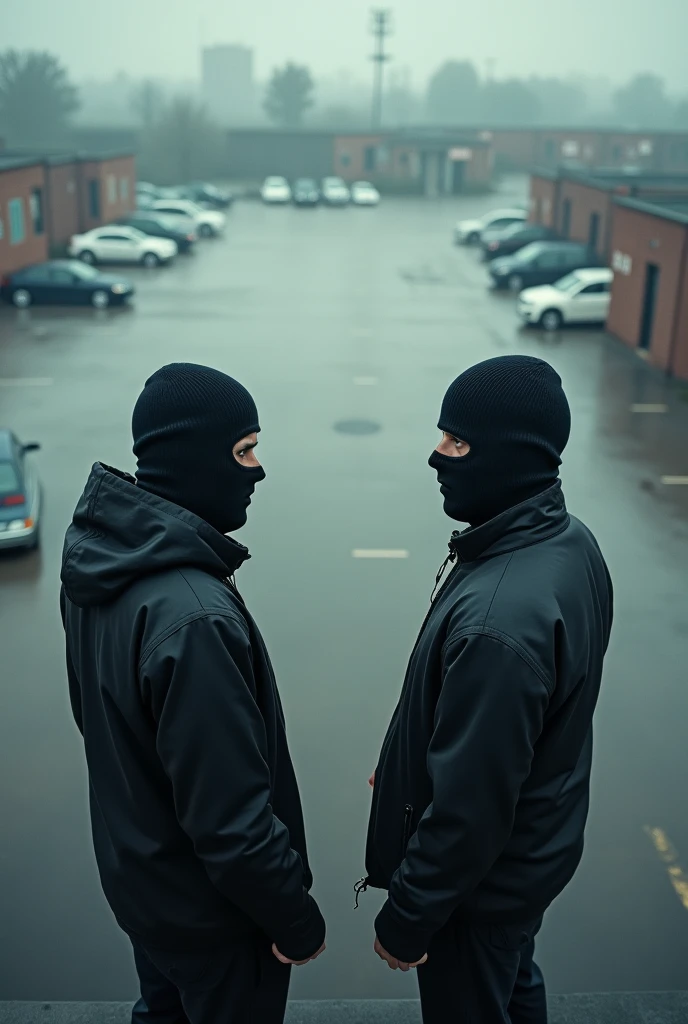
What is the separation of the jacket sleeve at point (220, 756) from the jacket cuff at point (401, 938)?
1.26 feet

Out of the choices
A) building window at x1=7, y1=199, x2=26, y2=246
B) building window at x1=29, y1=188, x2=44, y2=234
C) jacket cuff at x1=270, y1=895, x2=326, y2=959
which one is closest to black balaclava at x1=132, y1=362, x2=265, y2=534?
jacket cuff at x1=270, y1=895, x2=326, y2=959

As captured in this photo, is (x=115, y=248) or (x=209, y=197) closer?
(x=115, y=248)

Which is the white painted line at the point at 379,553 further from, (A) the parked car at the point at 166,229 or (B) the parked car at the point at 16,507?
(A) the parked car at the point at 166,229

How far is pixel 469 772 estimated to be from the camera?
2.82 metres

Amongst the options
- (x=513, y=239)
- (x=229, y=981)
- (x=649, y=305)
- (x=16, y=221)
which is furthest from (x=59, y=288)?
(x=229, y=981)

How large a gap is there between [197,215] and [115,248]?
8814mm

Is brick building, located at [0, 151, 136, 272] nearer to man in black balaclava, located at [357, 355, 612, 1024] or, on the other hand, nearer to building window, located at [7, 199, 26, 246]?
building window, located at [7, 199, 26, 246]

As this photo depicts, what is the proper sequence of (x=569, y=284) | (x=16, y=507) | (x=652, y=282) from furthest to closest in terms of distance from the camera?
(x=569, y=284)
(x=652, y=282)
(x=16, y=507)

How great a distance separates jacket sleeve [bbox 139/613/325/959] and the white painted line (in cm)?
881

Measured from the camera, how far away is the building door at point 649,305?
71.5 ft

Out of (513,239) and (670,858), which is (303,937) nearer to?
(670,858)

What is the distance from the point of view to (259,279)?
31250 mm

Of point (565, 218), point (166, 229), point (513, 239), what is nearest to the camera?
point (513, 239)

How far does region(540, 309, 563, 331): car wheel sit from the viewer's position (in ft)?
81.6
